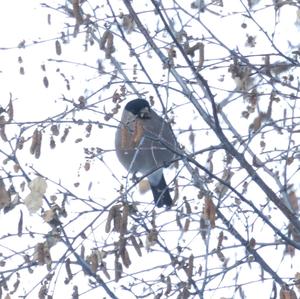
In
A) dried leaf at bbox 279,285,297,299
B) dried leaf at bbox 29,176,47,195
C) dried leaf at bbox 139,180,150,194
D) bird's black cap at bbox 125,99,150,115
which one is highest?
bird's black cap at bbox 125,99,150,115

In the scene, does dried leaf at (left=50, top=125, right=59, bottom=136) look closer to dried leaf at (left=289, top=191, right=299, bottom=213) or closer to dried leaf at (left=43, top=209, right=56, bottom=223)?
dried leaf at (left=43, top=209, right=56, bottom=223)

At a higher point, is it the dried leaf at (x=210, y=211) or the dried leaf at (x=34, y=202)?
the dried leaf at (x=34, y=202)

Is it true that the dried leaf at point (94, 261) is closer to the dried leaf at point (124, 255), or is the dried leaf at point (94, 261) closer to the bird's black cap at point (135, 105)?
the dried leaf at point (124, 255)

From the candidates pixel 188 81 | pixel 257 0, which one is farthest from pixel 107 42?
pixel 257 0

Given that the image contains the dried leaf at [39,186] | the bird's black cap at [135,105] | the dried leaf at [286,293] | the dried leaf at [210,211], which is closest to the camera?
the dried leaf at [286,293]

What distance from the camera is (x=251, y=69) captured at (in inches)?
149

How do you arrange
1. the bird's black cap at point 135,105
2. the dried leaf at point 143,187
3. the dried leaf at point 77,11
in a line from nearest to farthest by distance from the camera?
the dried leaf at point 77,11 → the dried leaf at point 143,187 → the bird's black cap at point 135,105

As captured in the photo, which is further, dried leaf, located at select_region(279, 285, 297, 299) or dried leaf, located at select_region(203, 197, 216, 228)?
dried leaf, located at select_region(203, 197, 216, 228)

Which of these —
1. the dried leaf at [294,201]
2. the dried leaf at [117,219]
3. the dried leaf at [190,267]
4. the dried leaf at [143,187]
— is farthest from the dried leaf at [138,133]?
the dried leaf at [143,187]

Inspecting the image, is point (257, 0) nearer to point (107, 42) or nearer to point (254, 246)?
point (107, 42)

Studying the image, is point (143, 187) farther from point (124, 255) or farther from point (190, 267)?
point (124, 255)

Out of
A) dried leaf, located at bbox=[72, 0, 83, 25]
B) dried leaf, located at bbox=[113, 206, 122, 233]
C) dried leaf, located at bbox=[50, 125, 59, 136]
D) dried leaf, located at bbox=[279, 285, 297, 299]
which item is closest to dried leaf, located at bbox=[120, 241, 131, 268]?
dried leaf, located at bbox=[113, 206, 122, 233]

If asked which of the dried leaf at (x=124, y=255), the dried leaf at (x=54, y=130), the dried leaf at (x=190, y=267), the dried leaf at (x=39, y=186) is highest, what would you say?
the dried leaf at (x=54, y=130)

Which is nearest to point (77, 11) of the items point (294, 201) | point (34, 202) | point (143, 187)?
point (34, 202)
